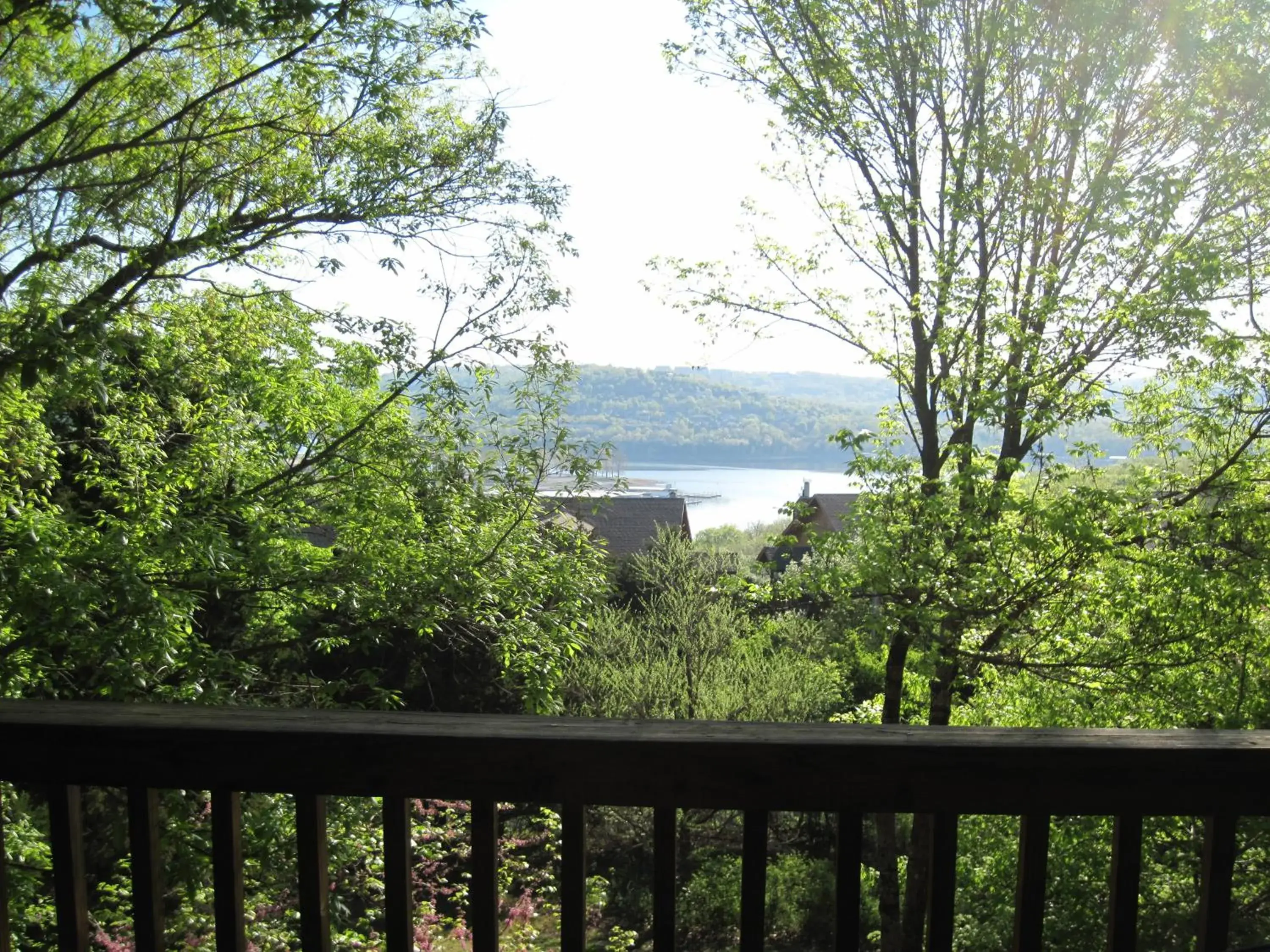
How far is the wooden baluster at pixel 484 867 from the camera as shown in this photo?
114 cm

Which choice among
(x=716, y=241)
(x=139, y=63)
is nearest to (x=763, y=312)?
(x=716, y=241)

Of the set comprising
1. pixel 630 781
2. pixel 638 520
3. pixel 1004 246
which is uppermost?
pixel 1004 246

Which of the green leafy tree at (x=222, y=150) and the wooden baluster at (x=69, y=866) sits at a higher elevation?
the green leafy tree at (x=222, y=150)

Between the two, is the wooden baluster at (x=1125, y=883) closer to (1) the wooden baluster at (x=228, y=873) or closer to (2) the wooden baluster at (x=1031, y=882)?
(2) the wooden baluster at (x=1031, y=882)

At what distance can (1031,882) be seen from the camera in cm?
119

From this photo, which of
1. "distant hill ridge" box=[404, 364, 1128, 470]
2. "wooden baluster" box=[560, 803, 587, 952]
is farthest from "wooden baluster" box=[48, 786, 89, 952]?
"distant hill ridge" box=[404, 364, 1128, 470]

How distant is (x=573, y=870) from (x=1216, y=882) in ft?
2.68

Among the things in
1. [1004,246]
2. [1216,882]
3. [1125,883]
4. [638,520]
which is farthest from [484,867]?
[638,520]

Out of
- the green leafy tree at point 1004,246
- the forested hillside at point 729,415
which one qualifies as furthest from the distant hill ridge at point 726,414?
the green leafy tree at point 1004,246

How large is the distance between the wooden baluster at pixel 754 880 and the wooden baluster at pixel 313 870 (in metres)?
0.51

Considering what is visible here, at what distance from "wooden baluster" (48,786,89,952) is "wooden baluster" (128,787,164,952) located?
0.07 m

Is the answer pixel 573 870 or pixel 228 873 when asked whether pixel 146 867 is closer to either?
pixel 228 873

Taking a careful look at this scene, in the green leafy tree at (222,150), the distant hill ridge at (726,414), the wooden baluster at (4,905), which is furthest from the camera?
the distant hill ridge at (726,414)

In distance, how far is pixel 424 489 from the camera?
7.14 meters
